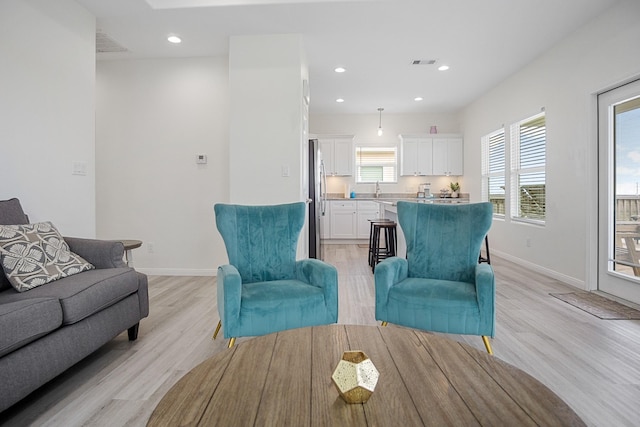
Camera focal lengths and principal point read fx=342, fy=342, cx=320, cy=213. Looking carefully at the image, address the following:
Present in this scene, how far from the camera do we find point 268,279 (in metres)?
2.41

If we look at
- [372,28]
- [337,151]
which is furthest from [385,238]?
[337,151]

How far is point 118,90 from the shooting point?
440cm

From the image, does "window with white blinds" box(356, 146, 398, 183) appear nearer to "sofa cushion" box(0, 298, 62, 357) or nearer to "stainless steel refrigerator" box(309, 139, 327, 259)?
"stainless steel refrigerator" box(309, 139, 327, 259)

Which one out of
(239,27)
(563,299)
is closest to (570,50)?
(563,299)

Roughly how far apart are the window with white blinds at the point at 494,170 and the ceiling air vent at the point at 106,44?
5.58m

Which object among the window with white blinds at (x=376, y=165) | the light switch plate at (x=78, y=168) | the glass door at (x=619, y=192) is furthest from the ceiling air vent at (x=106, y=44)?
the glass door at (x=619, y=192)

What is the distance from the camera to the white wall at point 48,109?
2498mm

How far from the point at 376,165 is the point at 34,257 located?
6760 mm

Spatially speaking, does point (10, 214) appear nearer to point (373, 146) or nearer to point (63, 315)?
point (63, 315)

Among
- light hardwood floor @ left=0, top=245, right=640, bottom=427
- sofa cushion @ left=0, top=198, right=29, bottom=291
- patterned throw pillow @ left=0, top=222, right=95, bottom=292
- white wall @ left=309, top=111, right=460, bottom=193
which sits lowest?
light hardwood floor @ left=0, top=245, right=640, bottom=427

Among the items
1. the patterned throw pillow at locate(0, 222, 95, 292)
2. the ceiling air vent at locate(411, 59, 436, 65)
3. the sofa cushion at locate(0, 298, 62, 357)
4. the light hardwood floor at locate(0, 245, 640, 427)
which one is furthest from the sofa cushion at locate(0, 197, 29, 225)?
the ceiling air vent at locate(411, 59, 436, 65)

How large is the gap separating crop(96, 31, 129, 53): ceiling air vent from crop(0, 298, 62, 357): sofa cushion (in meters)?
3.34

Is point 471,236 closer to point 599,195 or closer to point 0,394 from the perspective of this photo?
point 599,195

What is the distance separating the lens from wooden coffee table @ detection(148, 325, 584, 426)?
2.80 feet
